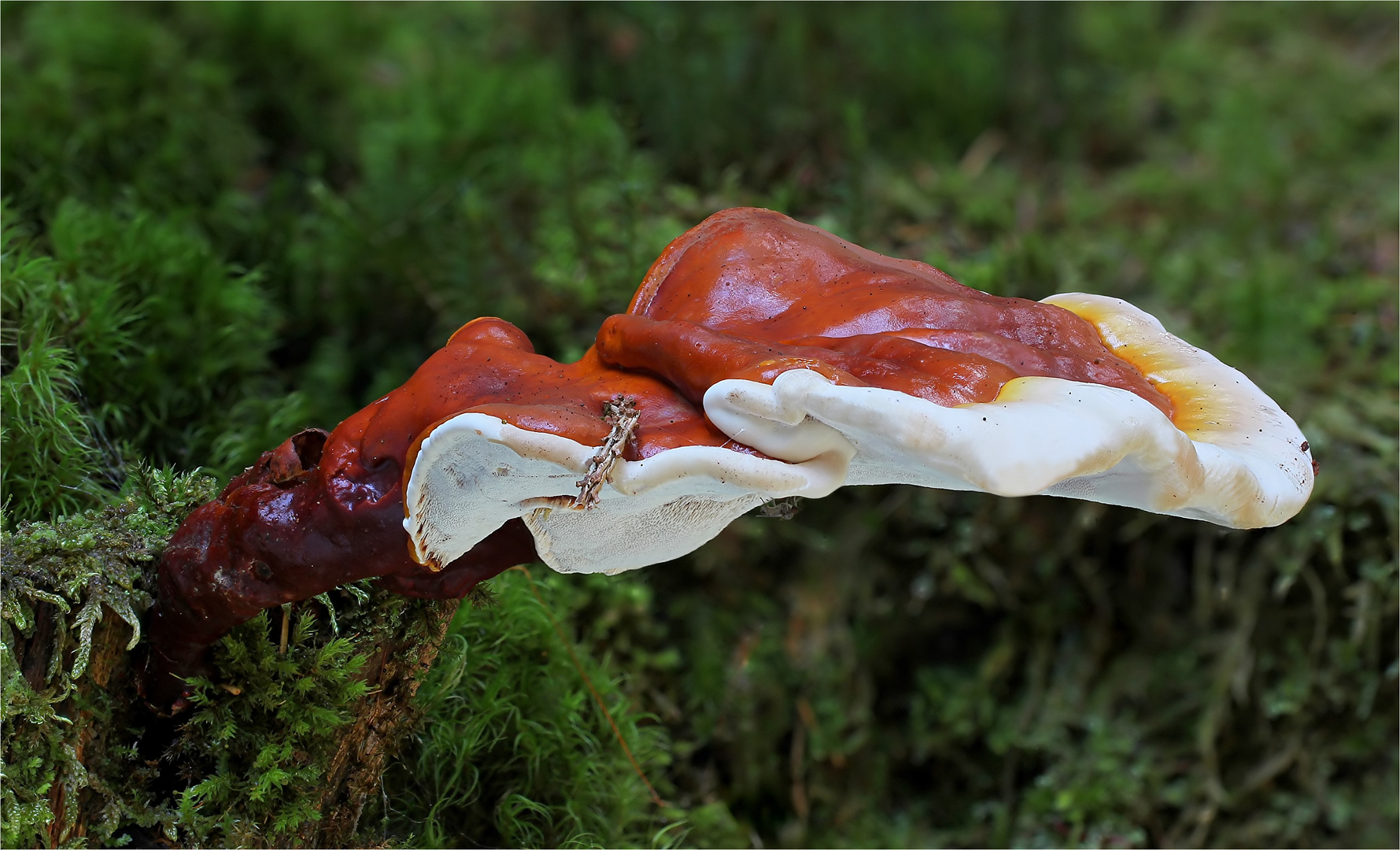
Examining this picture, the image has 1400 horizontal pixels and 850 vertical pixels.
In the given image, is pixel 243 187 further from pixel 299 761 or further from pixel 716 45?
pixel 299 761

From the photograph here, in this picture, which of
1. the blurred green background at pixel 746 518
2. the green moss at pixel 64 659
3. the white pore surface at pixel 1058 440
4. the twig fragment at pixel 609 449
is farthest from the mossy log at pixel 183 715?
the white pore surface at pixel 1058 440

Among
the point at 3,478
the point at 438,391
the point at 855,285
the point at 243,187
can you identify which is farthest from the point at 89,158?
the point at 855,285

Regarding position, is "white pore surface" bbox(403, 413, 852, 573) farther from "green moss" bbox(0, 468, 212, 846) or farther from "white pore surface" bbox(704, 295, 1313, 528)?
"green moss" bbox(0, 468, 212, 846)

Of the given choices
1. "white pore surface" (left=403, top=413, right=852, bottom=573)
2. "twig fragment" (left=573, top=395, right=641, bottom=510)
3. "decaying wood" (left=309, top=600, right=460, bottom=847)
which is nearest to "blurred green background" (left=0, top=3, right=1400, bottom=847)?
"decaying wood" (left=309, top=600, right=460, bottom=847)

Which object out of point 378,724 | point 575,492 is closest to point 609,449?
point 575,492

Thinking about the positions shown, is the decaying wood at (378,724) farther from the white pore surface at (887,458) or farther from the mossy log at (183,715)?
the white pore surface at (887,458)

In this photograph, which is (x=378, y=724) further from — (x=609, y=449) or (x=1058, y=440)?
(x=1058, y=440)
